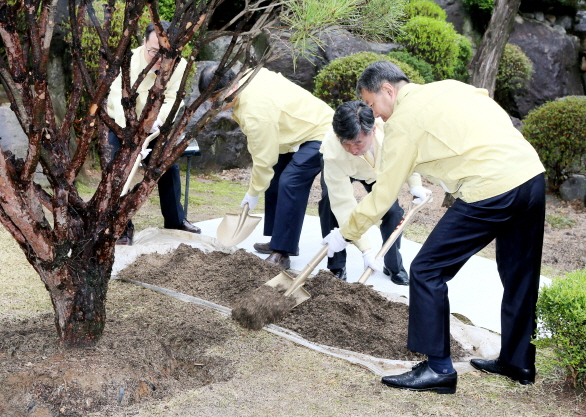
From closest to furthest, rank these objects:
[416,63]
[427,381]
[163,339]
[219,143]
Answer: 1. [427,381]
2. [163,339]
3. [219,143]
4. [416,63]

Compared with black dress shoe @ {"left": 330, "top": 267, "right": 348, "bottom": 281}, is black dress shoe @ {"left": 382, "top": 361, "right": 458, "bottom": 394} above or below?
above

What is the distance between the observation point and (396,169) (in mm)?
2807

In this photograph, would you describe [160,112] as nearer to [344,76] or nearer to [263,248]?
[263,248]

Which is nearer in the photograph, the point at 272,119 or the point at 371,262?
the point at 371,262

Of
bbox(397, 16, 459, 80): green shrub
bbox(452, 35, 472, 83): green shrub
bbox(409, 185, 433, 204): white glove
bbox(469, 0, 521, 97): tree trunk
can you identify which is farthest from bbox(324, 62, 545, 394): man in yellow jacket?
bbox(452, 35, 472, 83): green shrub

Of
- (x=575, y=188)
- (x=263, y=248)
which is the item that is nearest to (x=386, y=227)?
(x=263, y=248)

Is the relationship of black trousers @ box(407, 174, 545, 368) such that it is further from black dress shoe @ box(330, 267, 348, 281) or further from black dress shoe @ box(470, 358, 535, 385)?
black dress shoe @ box(330, 267, 348, 281)

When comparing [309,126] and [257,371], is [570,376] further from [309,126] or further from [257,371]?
[309,126]

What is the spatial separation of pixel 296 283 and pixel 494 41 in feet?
15.0

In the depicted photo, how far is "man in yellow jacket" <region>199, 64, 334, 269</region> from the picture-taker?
4391 millimetres

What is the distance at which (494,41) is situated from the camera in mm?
6895

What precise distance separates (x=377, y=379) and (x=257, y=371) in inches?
22.8

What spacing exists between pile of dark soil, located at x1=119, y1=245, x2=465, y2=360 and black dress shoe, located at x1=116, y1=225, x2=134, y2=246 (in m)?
0.43

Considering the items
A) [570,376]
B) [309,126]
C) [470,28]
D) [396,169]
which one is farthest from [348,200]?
[470,28]
